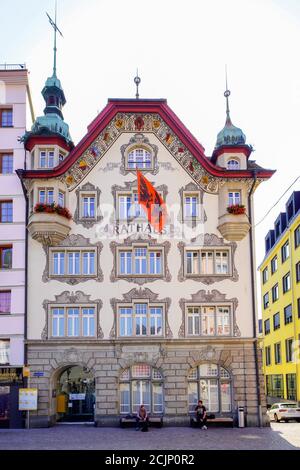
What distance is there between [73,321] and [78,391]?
17.2 feet

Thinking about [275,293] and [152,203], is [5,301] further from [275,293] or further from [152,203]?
[275,293]

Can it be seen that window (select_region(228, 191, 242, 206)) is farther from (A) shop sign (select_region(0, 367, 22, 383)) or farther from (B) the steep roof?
(A) shop sign (select_region(0, 367, 22, 383))

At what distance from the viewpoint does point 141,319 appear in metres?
37.9

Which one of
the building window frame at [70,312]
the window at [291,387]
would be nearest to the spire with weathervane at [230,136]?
the building window frame at [70,312]

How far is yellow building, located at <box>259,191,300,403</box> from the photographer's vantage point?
2253 inches

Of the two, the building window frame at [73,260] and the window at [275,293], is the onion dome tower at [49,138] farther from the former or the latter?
the window at [275,293]

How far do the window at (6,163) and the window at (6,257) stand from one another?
5.03 metres

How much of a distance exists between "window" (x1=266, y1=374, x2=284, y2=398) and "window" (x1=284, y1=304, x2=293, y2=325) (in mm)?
6558

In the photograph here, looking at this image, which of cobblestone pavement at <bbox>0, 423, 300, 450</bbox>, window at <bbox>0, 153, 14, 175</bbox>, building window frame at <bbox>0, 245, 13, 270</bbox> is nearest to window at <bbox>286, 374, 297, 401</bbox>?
cobblestone pavement at <bbox>0, 423, 300, 450</bbox>

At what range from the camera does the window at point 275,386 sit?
63.8 m

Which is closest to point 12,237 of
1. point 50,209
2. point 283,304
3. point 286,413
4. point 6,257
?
point 6,257
